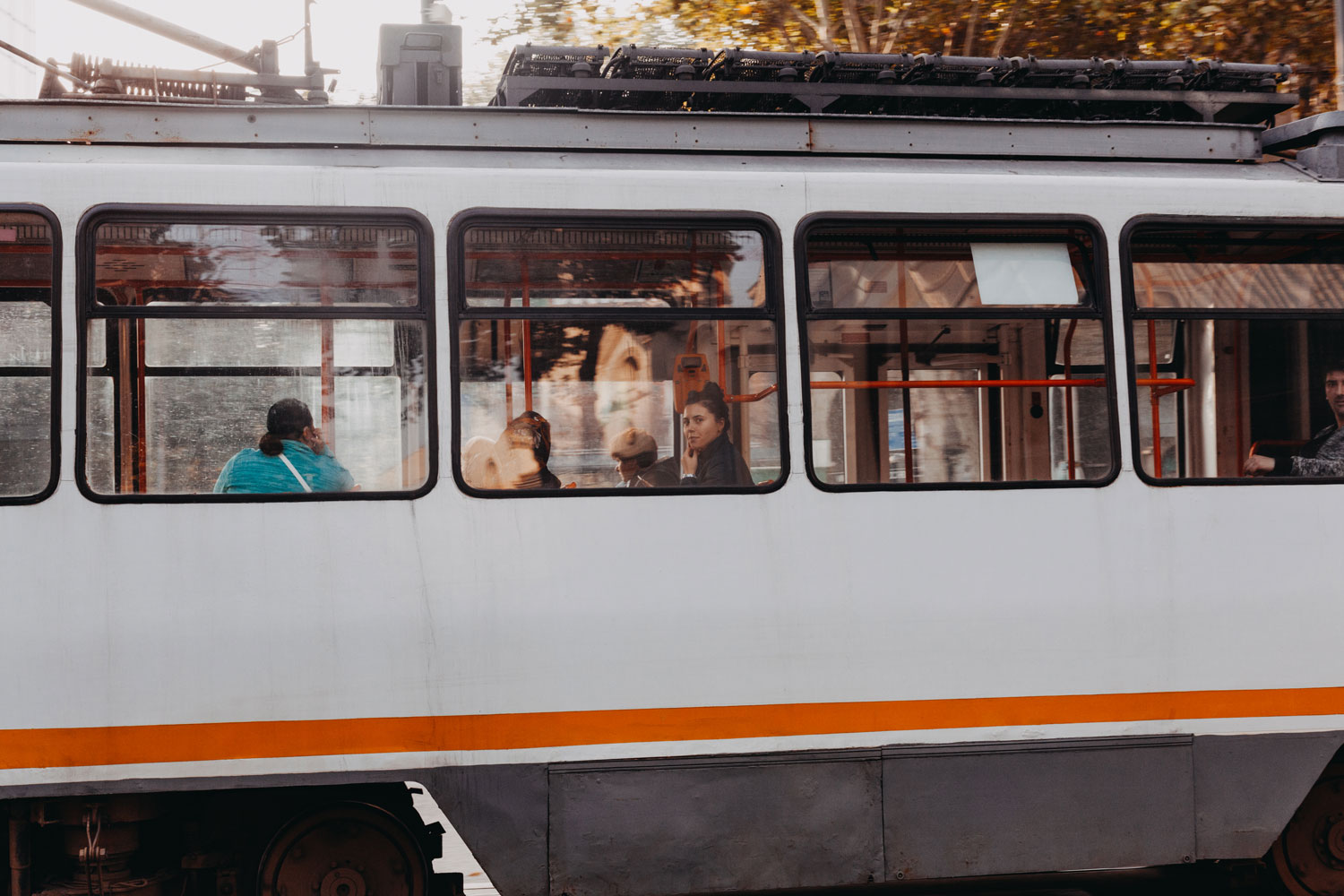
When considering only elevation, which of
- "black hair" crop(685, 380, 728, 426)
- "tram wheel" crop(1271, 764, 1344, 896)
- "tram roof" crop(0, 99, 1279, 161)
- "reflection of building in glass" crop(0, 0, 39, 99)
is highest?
"reflection of building in glass" crop(0, 0, 39, 99)

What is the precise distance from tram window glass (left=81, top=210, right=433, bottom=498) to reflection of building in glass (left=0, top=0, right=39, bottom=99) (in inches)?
837

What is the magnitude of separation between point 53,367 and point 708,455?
2200mm

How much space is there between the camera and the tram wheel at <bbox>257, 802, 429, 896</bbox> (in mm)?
4027

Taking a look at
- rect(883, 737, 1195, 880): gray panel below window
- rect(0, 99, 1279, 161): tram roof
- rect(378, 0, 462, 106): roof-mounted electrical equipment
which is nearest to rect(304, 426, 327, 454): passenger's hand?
rect(0, 99, 1279, 161): tram roof

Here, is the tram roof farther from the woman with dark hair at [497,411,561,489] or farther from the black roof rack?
the woman with dark hair at [497,411,561,489]

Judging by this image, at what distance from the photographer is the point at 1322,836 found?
4492 millimetres

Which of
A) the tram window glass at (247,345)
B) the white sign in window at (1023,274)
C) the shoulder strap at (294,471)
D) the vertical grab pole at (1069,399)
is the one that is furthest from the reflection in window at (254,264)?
the vertical grab pole at (1069,399)

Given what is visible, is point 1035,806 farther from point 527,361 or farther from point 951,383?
point 527,361

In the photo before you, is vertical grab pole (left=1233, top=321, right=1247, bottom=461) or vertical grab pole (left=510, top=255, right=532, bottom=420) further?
vertical grab pole (left=1233, top=321, right=1247, bottom=461)

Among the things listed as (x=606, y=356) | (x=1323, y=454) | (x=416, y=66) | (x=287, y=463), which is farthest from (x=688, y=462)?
(x=1323, y=454)

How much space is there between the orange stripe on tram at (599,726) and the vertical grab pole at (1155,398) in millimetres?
838

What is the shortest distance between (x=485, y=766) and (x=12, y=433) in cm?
191

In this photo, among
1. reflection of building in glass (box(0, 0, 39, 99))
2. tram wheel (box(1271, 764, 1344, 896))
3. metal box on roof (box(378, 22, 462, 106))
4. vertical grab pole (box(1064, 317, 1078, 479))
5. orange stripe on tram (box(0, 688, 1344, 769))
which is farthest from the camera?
reflection of building in glass (box(0, 0, 39, 99))

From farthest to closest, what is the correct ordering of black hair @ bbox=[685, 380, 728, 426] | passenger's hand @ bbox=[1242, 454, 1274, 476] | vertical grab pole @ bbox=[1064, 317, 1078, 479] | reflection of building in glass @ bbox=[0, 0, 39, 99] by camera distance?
reflection of building in glass @ bbox=[0, 0, 39, 99], passenger's hand @ bbox=[1242, 454, 1274, 476], vertical grab pole @ bbox=[1064, 317, 1078, 479], black hair @ bbox=[685, 380, 728, 426]
